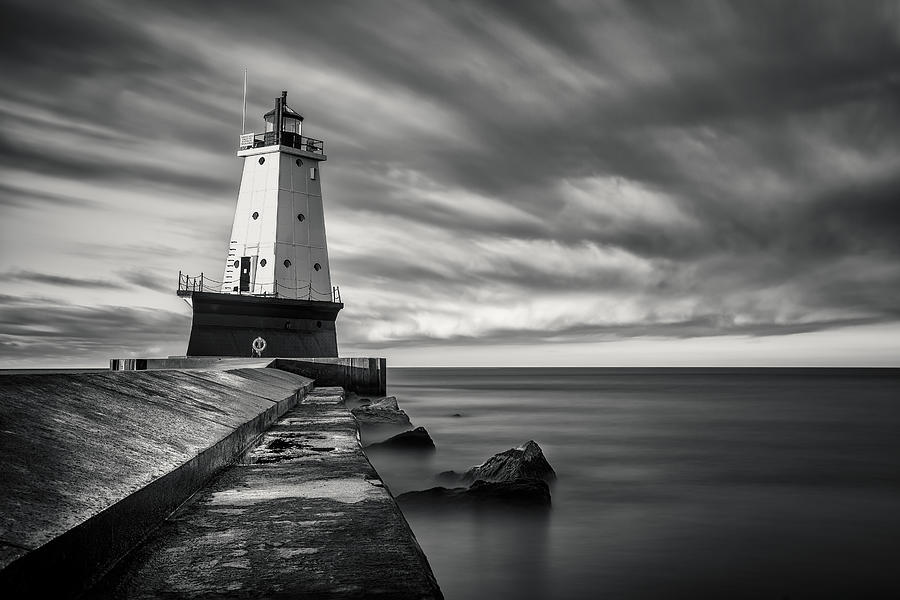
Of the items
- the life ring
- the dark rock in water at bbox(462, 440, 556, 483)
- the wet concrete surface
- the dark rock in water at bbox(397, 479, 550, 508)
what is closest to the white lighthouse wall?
the life ring

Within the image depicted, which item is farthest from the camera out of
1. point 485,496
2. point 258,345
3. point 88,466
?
point 258,345

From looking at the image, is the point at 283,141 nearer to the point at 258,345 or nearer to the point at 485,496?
the point at 258,345

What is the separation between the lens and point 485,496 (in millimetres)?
7277

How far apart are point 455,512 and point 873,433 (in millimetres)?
16198

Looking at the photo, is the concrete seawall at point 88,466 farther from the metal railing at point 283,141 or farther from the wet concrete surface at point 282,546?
the metal railing at point 283,141

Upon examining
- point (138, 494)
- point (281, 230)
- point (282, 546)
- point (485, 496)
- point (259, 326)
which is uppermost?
point (281, 230)

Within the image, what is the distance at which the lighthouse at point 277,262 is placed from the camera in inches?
845

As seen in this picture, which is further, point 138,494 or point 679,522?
point 679,522

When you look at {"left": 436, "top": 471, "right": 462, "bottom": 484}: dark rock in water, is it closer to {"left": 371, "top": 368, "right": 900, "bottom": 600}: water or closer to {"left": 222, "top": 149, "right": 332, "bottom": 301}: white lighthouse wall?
{"left": 371, "top": 368, "right": 900, "bottom": 600}: water

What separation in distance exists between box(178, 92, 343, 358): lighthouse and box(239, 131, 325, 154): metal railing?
4 cm

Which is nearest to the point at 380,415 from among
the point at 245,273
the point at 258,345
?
the point at 258,345

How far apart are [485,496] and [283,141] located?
1970 centimetres

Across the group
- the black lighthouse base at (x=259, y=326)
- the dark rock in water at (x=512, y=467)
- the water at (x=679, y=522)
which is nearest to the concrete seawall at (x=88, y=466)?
the water at (x=679, y=522)

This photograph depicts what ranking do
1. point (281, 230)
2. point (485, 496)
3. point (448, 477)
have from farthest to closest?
point (281, 230)
point (448, 477)
point (485, 496)
